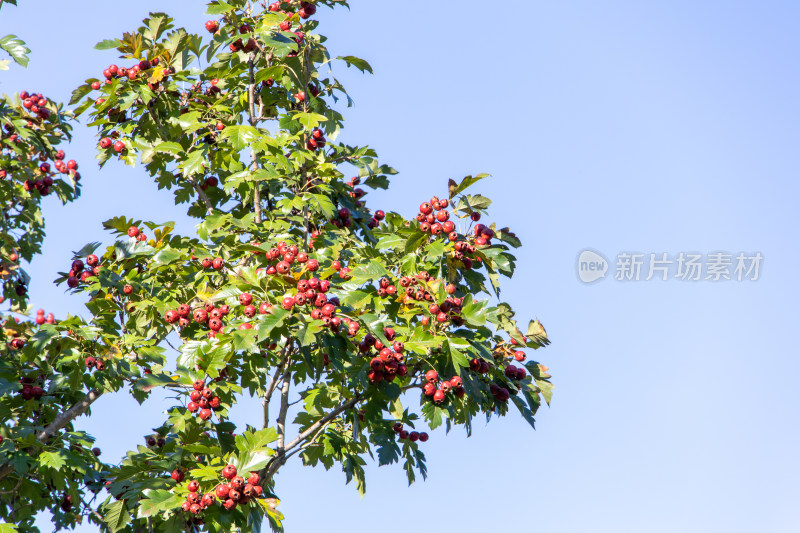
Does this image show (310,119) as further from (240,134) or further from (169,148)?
(169,148)

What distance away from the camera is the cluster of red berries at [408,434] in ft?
20.8

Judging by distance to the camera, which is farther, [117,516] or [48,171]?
[48,171]

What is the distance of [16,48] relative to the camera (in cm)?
589

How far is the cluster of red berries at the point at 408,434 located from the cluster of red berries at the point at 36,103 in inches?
224

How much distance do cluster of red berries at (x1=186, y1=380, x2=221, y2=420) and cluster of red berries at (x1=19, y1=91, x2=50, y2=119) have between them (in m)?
5.11

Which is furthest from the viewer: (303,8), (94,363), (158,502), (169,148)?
(303,8)

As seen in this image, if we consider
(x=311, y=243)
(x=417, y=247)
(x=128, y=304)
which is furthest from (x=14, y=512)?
(x=417, y=247)

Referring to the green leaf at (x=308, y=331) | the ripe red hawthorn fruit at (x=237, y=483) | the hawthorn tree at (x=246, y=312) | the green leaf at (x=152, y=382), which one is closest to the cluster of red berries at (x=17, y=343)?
the hawthorn tree at (x=246, y=312)

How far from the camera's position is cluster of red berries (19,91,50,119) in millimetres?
8828

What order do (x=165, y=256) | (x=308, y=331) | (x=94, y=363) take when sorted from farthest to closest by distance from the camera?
(x=165, y=256), (x=94, y=363), (x=308, y=331)

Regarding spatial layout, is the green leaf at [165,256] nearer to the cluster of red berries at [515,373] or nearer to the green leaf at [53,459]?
the green leaf at [53,459]

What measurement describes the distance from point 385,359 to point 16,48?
12.3ft

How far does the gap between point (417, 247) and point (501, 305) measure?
744 millimetres

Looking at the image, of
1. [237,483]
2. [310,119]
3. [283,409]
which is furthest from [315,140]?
[237,483]
